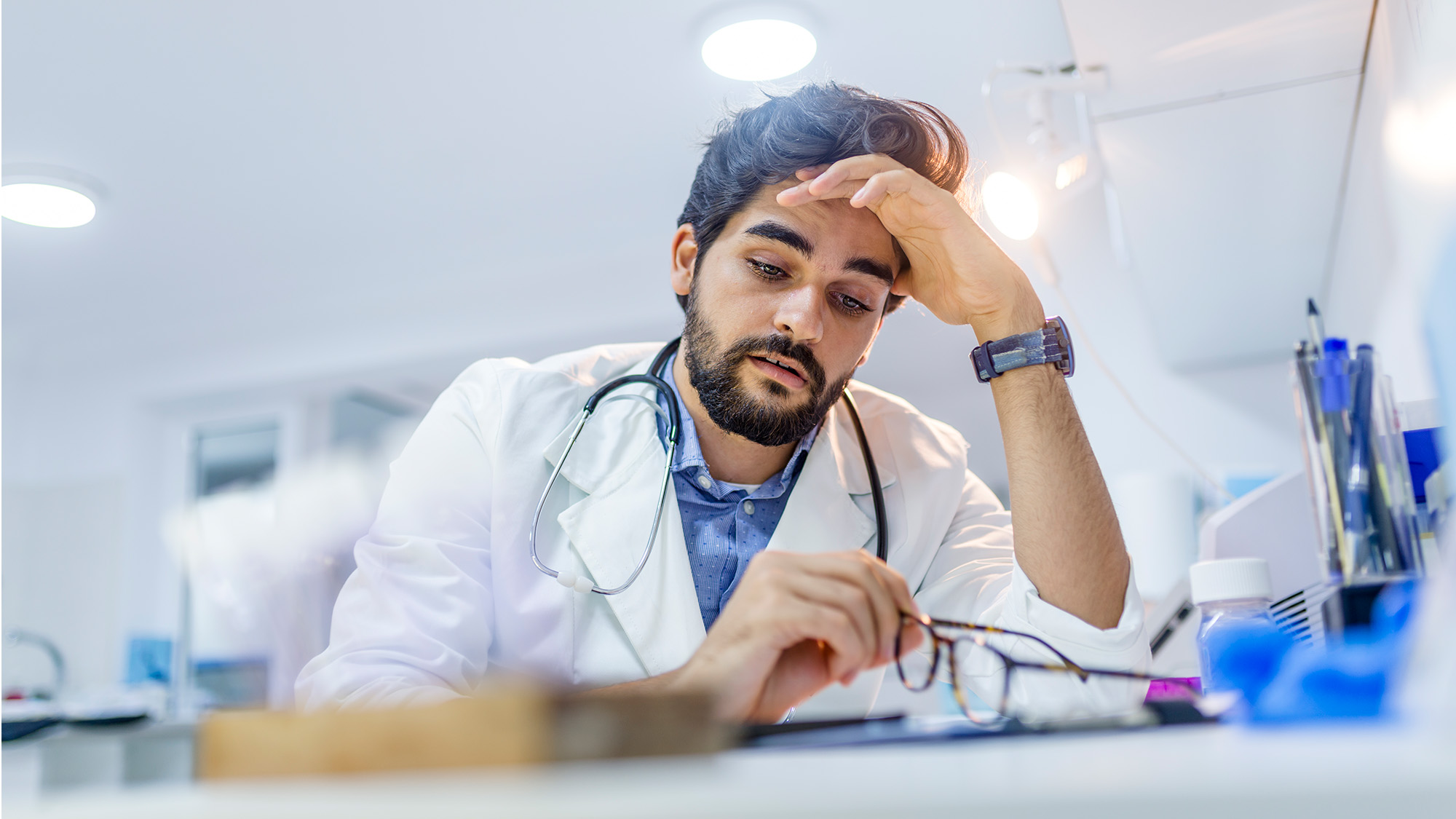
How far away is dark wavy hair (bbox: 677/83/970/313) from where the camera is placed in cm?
142

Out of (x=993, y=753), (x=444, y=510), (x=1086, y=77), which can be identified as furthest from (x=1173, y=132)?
(x=993, y=753)

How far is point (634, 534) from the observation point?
1.28m

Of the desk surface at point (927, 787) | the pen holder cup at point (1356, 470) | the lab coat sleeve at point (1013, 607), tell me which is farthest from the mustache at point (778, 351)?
the desk surface at point (927, 787)

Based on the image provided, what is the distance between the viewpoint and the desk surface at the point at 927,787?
9.8 inches

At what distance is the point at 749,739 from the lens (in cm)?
52

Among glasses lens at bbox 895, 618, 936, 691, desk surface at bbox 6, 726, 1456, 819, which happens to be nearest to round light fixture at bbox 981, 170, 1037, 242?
glasses lens at bbox 895, 618, 936, 691

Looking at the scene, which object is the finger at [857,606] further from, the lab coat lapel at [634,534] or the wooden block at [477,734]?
the lab coat lapel at [634,534]

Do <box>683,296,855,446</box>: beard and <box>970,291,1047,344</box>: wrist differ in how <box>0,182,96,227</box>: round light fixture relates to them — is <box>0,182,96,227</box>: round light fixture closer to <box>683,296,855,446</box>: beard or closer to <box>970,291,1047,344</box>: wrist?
<box>683,296,855,446</box>: beard

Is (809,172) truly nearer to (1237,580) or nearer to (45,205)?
(1237,580)

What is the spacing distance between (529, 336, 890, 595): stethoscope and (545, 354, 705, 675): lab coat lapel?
0.01 meters

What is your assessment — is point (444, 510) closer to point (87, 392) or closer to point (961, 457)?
point (961, 457)

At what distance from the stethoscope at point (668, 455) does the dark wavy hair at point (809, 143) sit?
0.19 m

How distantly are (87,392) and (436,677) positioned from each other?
13.7ft

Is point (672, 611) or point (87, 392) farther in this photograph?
point (87, 392)
